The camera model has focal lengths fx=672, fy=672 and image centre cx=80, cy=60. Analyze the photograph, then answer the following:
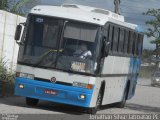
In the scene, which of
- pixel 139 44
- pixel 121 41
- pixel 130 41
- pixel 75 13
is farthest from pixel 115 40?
pixel 139 44

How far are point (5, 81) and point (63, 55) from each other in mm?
5062

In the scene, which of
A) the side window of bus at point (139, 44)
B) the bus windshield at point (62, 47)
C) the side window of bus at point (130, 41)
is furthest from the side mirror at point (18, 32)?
the side window of bus at point (139, 44)

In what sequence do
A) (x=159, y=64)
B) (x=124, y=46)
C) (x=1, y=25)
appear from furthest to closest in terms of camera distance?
(x=159, y=64), (x=1, y=25), (x=124, y=46)

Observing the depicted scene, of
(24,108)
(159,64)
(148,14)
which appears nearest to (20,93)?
(24,108)

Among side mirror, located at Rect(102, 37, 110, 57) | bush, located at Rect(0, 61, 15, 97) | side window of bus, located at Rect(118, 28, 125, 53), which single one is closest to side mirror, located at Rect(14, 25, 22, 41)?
side mirror, located at Rect(102, 37, 110, 57)

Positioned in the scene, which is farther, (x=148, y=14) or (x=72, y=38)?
(x=148, y=14)

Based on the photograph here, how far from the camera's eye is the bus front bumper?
63.0ft

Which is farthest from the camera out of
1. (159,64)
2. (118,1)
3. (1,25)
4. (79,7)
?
(159,64)

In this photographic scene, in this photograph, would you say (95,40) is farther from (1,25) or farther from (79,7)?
(1,25)

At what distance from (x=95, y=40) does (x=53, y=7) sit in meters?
1.84

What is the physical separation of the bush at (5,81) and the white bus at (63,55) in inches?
138

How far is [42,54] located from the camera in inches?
766

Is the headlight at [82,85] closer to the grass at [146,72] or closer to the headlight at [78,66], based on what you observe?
the headlight at [78,66]

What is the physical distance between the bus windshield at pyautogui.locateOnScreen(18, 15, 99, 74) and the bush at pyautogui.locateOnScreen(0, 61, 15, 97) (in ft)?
11.9
